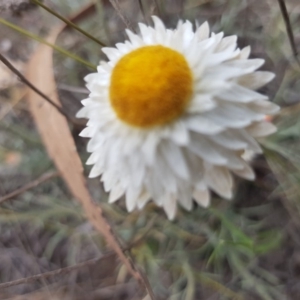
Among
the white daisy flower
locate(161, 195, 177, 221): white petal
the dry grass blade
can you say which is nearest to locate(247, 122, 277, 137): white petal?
the white daisy flower

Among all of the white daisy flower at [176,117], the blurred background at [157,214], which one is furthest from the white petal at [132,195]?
the blurred background at [157,214]

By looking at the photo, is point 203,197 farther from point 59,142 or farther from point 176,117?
point 59,142

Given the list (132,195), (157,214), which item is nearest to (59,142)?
(157,214)

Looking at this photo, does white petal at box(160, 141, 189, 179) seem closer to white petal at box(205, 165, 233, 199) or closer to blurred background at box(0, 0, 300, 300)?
white petal at box(205, 165, 233, 199)

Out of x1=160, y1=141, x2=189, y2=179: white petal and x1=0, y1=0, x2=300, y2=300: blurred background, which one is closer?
x1=160, y1=141, x2=189, y2=179: white petal

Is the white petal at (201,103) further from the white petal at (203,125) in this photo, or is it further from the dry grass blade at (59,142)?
the dry grass blade at (59,142)

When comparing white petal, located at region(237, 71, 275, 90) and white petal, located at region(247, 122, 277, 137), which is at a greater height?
white petal, located at region(237, 71, 275, 90)
